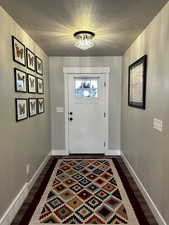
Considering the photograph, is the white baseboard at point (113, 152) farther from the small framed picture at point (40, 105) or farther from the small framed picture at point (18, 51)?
the small framed picture at point (18, 51)

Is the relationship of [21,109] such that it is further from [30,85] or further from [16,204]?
[16,204]

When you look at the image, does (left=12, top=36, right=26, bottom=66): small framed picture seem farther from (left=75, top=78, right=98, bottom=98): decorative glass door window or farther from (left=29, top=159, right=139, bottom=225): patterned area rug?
(left=29, top=159, right=139, bottom=225): patterned area rug

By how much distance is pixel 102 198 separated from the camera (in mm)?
2051

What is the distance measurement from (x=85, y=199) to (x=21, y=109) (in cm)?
151

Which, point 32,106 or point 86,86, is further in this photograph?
point 86,86

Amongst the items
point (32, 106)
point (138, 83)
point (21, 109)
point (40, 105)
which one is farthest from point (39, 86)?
point (138, 83)

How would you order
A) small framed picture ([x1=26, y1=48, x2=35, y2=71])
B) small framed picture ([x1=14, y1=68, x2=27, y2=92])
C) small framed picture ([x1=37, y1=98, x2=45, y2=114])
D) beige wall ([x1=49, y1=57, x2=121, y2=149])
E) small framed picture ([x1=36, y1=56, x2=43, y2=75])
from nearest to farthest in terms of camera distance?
small framed picture ([x1=14, y1=68, x2=27, y2=92]) < small framed picture ([x1=26, y1=48, x2=35, y2=71]) < small framed picture ([x1=36, y1=56, x2=43, y2=75]) < small framed picture ([x1=37, y1=98, x2=45, y2=114]) < beige wall ([x1=49, y1=57, x2=121, y2=149])

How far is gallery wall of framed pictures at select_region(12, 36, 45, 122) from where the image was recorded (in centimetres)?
185

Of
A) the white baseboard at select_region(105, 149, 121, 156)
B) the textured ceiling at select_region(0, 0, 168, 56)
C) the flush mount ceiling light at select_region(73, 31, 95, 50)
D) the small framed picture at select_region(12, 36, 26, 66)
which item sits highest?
the textured ceiling at select_region(0, 0, 168, 56)

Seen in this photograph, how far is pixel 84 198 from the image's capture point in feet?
6.72

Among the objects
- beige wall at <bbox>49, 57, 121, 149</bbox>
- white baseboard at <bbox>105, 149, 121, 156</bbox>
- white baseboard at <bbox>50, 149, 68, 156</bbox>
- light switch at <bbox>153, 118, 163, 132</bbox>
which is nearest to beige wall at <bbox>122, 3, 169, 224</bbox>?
light switch at <bbox>153, 118, 163, 132</bbox>

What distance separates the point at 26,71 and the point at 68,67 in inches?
55.3

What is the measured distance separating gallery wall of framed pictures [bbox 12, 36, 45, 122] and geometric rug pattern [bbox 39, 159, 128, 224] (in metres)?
1.20

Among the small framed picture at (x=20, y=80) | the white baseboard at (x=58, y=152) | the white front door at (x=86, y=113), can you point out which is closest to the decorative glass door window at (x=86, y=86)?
the white front door at (x=86, y=113)
